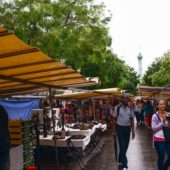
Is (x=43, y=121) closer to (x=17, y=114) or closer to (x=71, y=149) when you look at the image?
(x=71, y=149)

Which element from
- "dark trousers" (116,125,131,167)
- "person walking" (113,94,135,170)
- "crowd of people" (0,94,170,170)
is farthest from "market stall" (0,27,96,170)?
"dark trousers" (116,125,131,167)

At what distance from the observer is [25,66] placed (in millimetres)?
6891

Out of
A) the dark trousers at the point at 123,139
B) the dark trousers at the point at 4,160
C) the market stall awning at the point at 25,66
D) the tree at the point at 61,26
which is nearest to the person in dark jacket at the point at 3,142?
the dark trousers at the point at 4,160

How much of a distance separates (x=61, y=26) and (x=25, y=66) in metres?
20.3

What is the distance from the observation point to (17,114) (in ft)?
60.1

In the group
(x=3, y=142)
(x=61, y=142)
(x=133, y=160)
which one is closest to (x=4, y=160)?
(x=3, y=142)

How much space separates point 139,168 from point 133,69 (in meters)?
90.0

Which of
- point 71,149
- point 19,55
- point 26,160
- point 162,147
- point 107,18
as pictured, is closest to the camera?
point 19,55

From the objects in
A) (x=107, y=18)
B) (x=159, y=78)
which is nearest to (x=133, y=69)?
(x=159, y=78)

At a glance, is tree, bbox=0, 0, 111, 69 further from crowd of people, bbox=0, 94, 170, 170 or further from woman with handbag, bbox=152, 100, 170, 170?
woman with handbag, bbox=152, 100, 170, 170

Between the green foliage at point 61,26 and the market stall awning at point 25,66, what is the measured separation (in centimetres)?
1533

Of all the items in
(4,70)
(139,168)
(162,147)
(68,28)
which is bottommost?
(139,168)

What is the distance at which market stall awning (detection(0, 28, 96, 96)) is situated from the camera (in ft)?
17.7

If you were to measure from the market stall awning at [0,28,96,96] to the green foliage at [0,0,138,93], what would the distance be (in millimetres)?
15328
